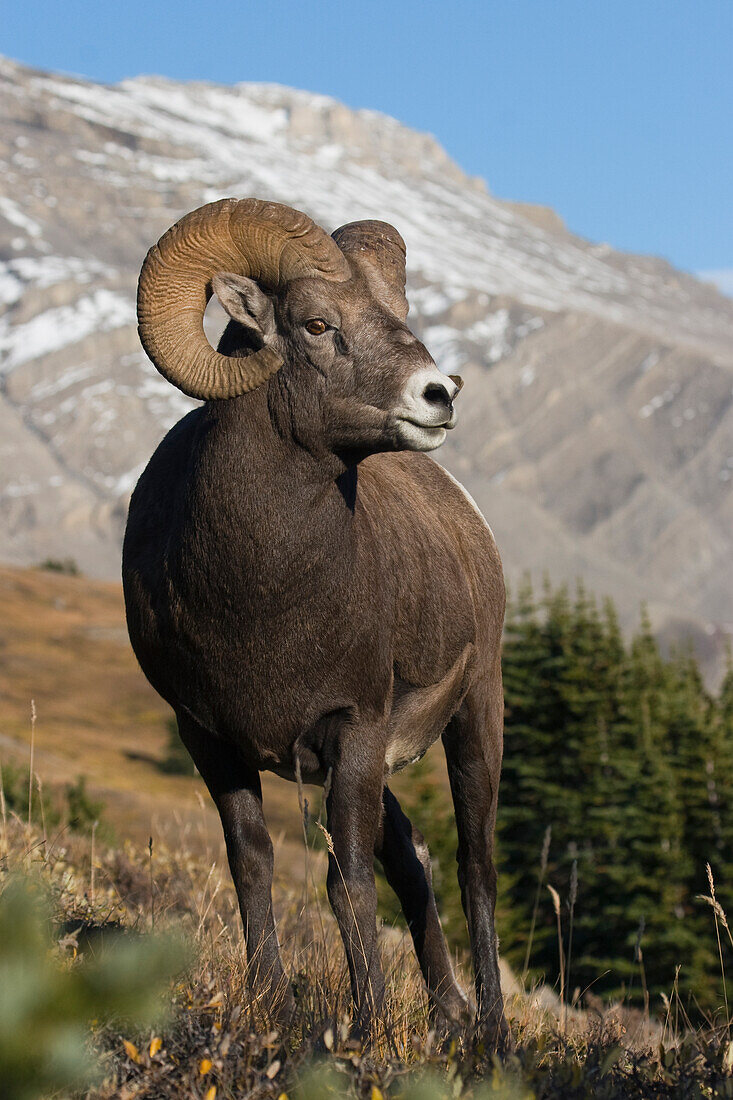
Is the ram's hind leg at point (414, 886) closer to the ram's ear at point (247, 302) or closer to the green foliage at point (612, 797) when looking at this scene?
the ram's ear at point (247, 302)

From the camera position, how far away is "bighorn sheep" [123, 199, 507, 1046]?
4582 mm

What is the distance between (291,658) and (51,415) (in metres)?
181

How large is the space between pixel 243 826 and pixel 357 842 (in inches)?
22.1

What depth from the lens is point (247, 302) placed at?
16.0ft

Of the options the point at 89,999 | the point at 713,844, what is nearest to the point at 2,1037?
the point at 89,999

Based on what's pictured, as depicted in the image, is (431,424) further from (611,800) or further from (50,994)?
(611,800)

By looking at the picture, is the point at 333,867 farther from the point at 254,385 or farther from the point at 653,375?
the point at 653,375

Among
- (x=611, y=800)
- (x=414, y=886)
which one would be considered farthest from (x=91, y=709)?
(x=414, y=886)

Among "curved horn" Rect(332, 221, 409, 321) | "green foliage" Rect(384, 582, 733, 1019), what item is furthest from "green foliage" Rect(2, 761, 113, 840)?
"green foliage" Rect(384, 582, 733, 1019)

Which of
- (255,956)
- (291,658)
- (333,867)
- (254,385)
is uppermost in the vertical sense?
(254,385)

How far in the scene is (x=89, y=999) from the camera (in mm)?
1841

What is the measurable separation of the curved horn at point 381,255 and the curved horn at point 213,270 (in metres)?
0.17

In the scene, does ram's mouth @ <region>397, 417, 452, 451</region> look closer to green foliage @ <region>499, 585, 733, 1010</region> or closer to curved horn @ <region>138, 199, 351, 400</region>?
curved horn @ <region>138, 199, 351, 400</region>

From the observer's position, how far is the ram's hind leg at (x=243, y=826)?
486 centimetres
